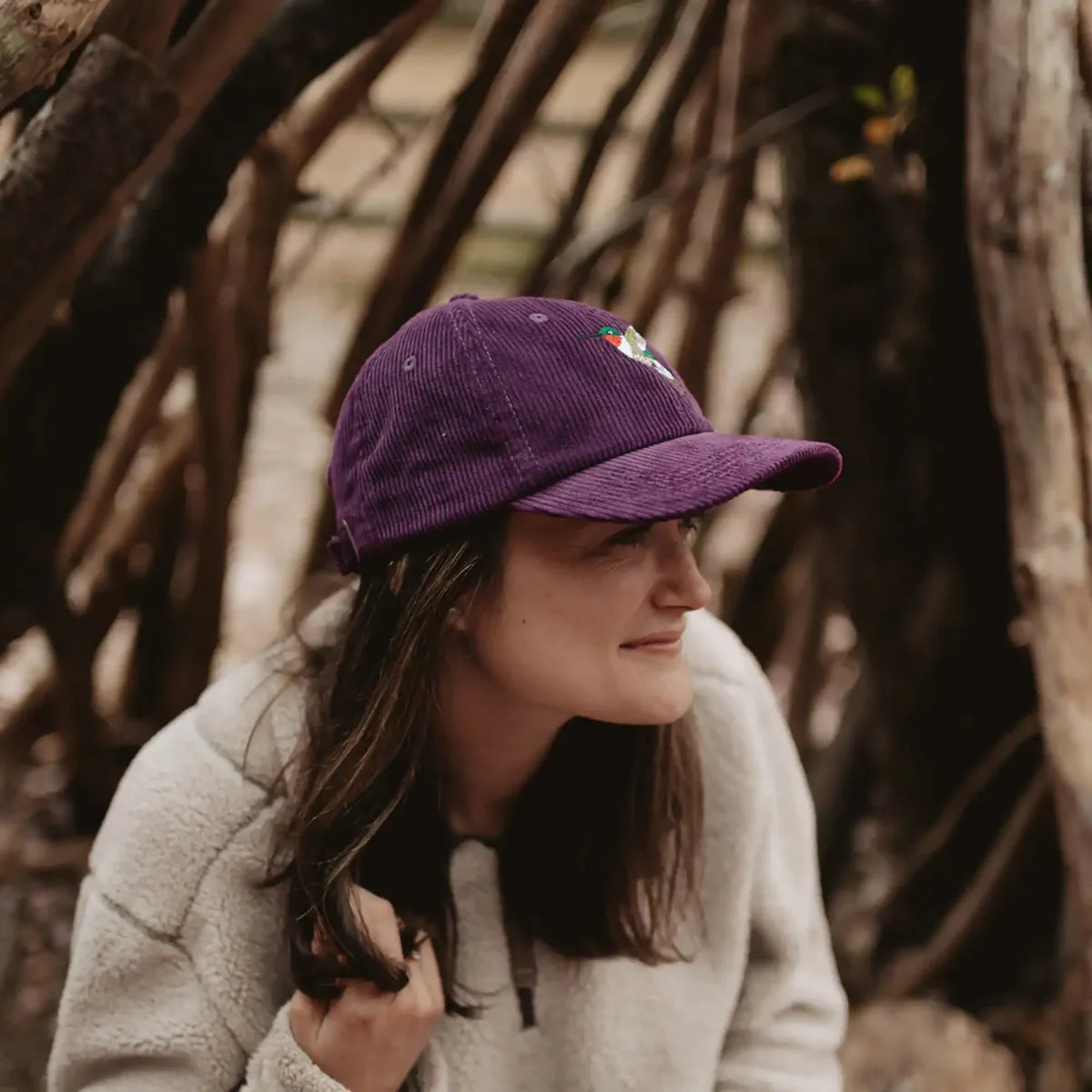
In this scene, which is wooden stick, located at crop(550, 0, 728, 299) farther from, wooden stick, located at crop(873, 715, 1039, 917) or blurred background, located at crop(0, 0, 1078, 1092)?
wooden stick, located at crop(873, 715, 1039, 917)

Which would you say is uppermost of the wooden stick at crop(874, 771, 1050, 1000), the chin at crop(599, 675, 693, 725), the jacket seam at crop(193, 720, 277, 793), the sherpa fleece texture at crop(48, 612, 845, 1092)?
the chin at crop(599, 675, 693, 725)

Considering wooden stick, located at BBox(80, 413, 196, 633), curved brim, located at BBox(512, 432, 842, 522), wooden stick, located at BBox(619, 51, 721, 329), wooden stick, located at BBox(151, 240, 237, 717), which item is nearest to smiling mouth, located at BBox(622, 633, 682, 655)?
curved brim, located at BBox(512, 432, 842, 522)

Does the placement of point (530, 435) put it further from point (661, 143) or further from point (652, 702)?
point (661, 143)

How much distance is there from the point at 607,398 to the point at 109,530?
57.5 inches

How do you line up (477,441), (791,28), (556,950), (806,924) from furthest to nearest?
(791,28), (806,924), (556,950), (477,441)

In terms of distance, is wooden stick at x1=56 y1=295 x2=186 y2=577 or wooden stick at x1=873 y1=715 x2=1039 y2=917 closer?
wooden stick at x1=873 y1=715 x2=1039 y2=917

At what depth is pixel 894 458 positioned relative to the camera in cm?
138

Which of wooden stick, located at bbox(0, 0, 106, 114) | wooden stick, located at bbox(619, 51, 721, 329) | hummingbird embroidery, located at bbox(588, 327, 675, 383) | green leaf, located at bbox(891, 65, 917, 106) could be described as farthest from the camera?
wooden stick, located at bbox(619, 51, 721, 329)

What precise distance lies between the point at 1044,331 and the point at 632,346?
39 cm

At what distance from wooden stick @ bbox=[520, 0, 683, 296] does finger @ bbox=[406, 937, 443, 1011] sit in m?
1.05

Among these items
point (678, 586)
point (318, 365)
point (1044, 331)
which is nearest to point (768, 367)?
point (1044, 331)

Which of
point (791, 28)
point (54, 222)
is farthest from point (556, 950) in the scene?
point (791, 28)

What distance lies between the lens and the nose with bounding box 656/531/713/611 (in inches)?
29.3

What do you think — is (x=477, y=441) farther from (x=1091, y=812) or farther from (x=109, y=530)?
(x=109, y=530)
